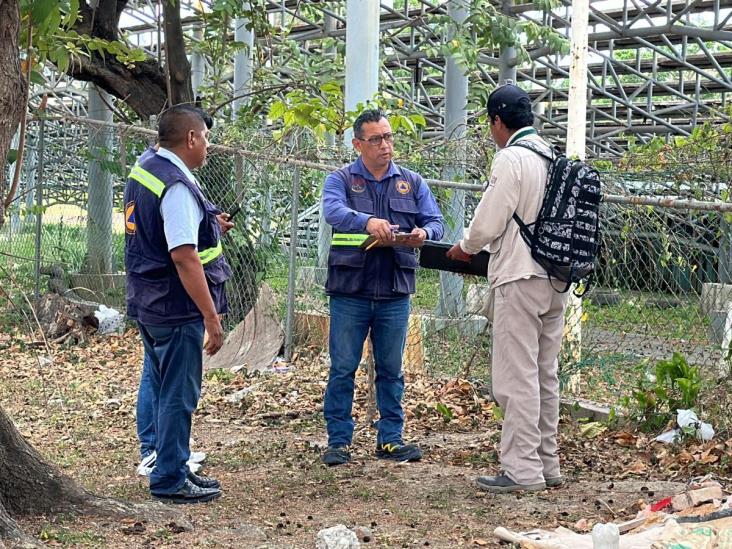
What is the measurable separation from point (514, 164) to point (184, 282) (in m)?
1.79

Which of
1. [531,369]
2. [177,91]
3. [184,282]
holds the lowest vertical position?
[531,369]

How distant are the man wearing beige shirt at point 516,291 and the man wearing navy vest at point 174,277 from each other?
4.64ft

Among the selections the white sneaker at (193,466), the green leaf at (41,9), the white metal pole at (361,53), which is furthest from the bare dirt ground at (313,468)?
the white metal pole at (361,53)

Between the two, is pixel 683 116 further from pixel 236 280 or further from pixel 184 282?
pixel 184 282

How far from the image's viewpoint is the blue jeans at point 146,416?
18.8 ft

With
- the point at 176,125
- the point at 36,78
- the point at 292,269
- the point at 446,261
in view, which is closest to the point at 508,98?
the point at 446,261

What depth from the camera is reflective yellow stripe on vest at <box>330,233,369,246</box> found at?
6062 mm

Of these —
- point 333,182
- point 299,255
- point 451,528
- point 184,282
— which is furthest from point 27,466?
point 299,255

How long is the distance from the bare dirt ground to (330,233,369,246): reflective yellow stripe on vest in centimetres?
134

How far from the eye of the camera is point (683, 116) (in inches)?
974

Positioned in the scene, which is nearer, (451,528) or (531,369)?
(451,528)

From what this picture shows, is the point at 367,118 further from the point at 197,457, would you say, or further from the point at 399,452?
the point at 197,457

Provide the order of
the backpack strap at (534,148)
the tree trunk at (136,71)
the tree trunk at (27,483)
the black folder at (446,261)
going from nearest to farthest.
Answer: the tree trunk at (27,483) → the backpack strap at (534,148) → the black folder at (446,261) → the tree trunk at (136,71)

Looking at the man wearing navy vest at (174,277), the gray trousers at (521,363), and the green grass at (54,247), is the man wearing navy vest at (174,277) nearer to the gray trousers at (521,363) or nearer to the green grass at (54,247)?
the gray trousers at (521,363)
